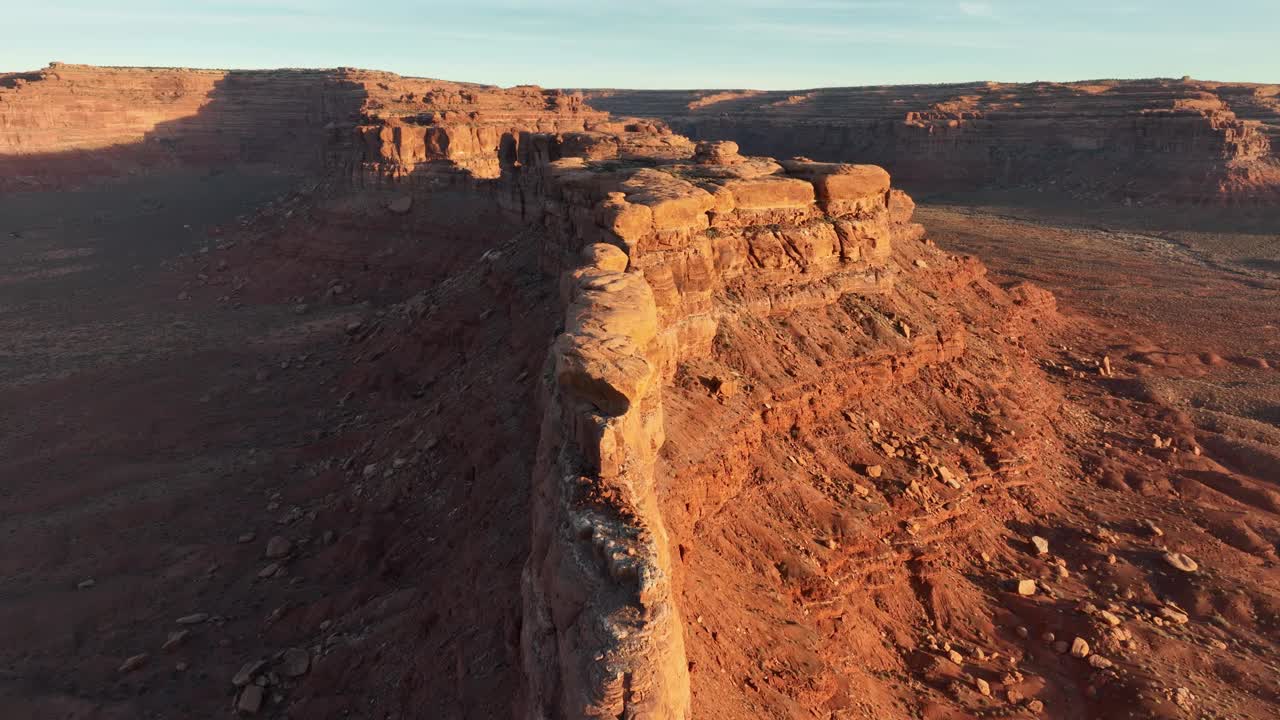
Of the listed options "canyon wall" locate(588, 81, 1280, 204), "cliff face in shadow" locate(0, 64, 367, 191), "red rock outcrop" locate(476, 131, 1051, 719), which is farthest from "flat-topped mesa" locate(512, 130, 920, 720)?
"canyon wall" locate(588, 81, 1280, 204)

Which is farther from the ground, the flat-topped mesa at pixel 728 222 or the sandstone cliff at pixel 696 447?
the flat-topped mesa at pixel 728 222

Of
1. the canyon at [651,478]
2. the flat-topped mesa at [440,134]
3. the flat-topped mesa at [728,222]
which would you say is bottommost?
the canyon at [651,478]

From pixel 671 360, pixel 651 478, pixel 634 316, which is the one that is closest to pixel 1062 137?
pixel 671 360

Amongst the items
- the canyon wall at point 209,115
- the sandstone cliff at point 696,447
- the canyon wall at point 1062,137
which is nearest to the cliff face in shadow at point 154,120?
the canyon wall at point 209,115

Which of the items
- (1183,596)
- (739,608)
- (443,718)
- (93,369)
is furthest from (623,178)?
(93,369)

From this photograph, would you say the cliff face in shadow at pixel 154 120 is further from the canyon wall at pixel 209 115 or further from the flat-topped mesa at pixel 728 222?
the flat-topped mesa at pixel 728 222

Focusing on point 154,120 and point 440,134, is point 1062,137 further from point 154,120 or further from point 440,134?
point 154,120

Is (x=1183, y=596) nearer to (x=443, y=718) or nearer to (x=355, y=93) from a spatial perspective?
(x=443, y=718)
